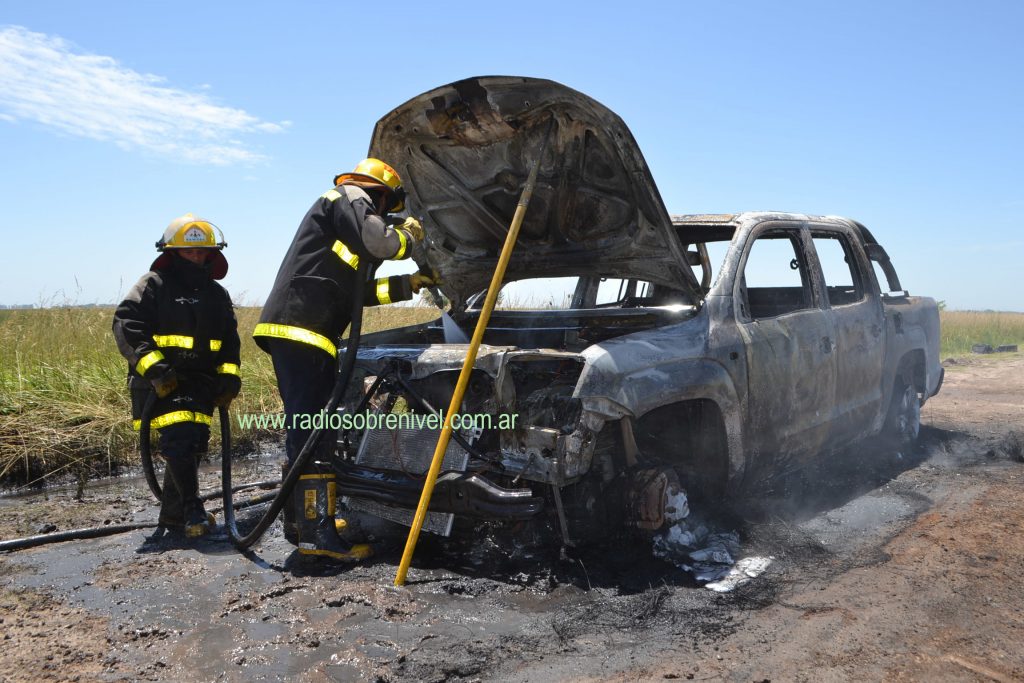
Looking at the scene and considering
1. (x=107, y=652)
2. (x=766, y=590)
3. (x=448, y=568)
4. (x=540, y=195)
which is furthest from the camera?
(x=540, y=195)

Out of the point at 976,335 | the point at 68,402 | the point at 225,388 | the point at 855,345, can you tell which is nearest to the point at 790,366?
the point at 855,345

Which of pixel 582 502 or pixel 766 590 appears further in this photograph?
pixel 582 502

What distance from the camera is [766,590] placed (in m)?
3.62

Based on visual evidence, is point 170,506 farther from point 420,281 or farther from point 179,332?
point 420,281

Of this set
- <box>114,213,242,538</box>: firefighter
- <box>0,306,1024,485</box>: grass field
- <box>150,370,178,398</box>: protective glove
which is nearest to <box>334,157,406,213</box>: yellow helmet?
<box>114,213,242,538</box>: firefighter

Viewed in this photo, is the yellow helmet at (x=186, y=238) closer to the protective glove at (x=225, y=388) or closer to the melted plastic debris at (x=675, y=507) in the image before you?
the protective glove at (x=225, y=388)

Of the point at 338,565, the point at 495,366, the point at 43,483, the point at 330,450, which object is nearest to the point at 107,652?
the point at 338,565

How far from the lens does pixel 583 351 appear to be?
148 inches

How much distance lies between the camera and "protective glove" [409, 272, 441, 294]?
4480 millimetres

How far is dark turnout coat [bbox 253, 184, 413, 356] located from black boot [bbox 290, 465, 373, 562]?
27.1 inches

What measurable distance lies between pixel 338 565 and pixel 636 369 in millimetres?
1812

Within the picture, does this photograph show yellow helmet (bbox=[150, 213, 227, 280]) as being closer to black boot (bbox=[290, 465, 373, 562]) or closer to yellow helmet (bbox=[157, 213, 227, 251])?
yellow helmet (bbox=[157, 213, 227, 251])

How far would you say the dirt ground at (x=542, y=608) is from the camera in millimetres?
2891

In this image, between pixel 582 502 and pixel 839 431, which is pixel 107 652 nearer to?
pixel 582 502
